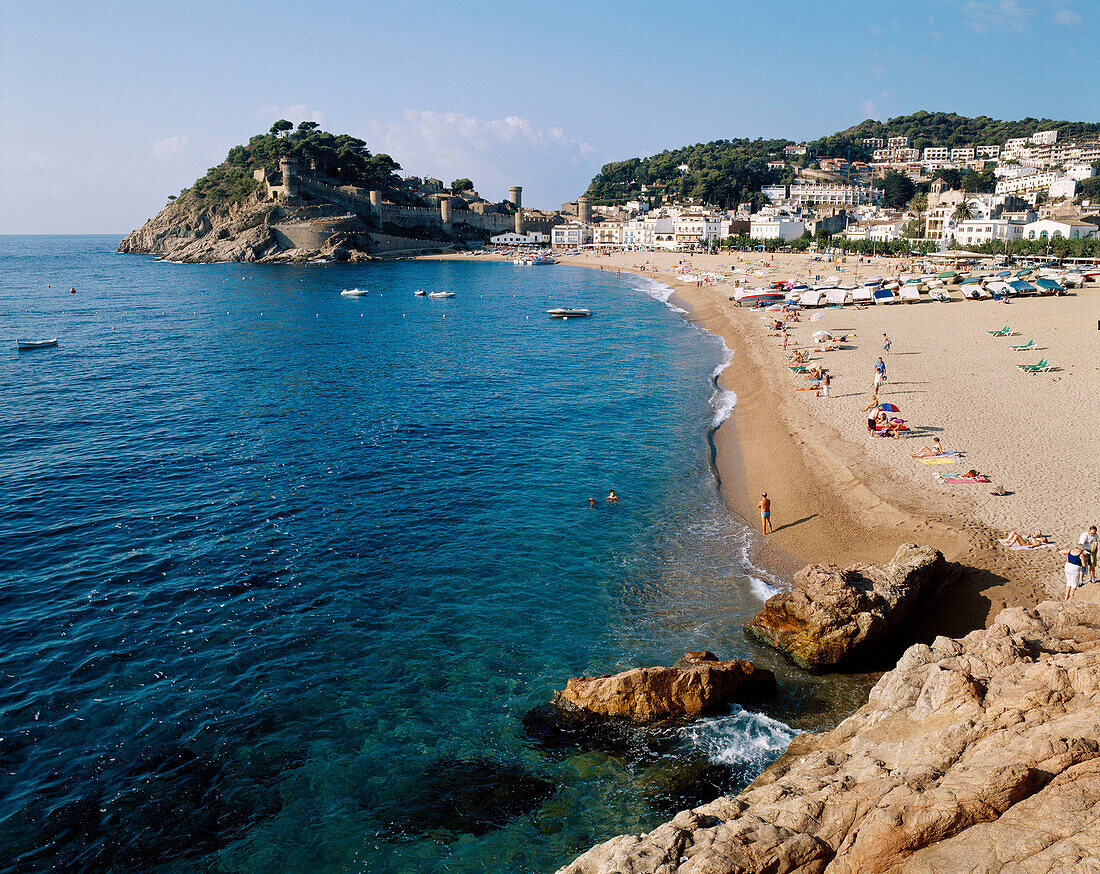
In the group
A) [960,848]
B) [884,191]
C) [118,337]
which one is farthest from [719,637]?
[884,191]

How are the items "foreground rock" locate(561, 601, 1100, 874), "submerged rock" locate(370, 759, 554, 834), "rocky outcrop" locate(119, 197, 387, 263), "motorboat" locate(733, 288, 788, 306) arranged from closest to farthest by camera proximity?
"foreground rock" locate(561, 601, 1100, 874)
"submerged rock" locate(370, 759, 554, 834)
"motorboat" locate(733, 288, 788, 306)
"rocky outcrop" locate(119, 197, 387, 263)

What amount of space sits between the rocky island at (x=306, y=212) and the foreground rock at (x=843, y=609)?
410 feet

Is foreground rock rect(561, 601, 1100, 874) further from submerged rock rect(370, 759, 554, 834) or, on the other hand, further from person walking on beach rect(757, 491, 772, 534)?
person walking on beach rect(757, 491, 772, 534)

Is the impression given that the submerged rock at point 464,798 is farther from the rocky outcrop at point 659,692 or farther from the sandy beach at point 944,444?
the sandy beach at point 944,444

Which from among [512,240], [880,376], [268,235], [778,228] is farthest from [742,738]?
[512,240]

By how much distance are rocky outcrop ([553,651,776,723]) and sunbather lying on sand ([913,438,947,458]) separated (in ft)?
44.9

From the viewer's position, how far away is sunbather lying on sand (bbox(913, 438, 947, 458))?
74.9ft

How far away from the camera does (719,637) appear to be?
600 inches

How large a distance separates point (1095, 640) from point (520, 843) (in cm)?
954

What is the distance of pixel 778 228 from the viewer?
121m

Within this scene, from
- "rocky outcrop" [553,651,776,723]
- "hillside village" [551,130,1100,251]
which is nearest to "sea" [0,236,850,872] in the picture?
"rocky outcrop" [553,651,776,723]

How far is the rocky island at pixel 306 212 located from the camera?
12494cm

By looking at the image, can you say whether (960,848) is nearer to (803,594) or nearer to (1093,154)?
(803,594)

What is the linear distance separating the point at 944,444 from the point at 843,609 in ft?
42.0
